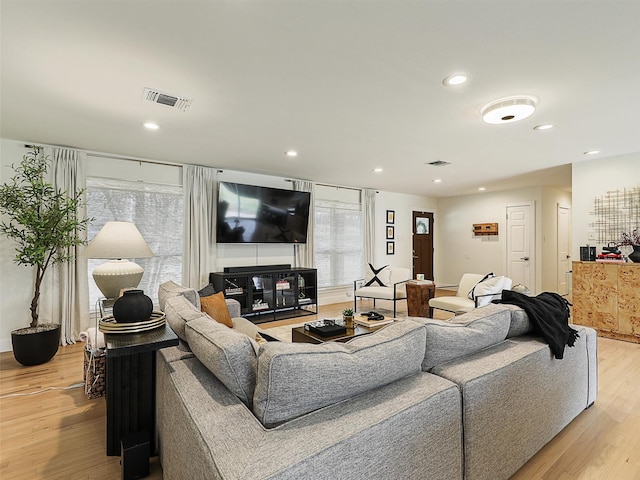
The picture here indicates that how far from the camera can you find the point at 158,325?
6.26ft

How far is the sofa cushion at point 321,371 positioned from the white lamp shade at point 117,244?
72.1 inches

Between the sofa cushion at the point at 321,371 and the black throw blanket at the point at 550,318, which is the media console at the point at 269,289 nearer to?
the black throw blanket at the point at 550,318

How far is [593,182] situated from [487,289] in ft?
7.60

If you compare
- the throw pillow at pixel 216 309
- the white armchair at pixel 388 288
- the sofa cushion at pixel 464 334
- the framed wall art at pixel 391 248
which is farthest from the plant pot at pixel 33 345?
the framed wall art at pixel 391 248

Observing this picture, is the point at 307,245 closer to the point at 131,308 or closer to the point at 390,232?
the point at 390,232

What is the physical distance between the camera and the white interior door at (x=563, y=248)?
279 inches

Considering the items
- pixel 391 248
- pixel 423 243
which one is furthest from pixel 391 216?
pixel 423 243

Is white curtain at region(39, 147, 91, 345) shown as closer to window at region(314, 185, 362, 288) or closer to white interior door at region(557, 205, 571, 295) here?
window at region(314, 185, 362, 288)

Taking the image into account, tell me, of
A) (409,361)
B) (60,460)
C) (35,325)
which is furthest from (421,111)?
(35,325)

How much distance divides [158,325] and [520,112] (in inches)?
126

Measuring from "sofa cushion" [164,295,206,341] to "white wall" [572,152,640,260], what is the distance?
524 cm

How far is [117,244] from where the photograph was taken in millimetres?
2459

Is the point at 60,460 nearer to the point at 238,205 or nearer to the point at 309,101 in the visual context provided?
the point at 309,101

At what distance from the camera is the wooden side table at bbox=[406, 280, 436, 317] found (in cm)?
491
